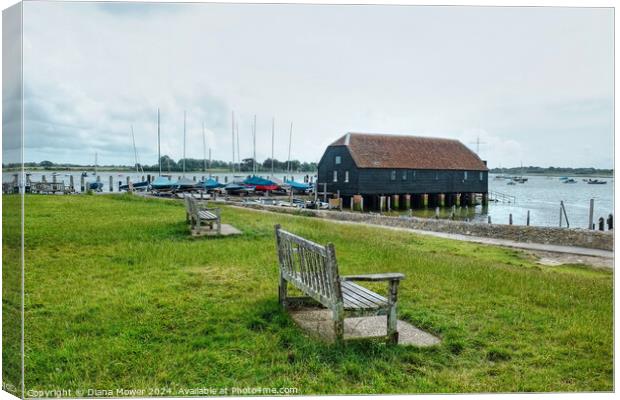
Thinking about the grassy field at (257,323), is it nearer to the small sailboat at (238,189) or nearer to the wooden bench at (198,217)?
the wooden bench at (198,217)

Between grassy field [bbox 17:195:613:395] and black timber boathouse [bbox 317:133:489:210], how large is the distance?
10634 millimetres

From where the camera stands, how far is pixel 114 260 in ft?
22.9

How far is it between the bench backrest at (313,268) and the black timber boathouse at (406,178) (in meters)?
12.1

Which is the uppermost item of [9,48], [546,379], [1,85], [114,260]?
[9,48]

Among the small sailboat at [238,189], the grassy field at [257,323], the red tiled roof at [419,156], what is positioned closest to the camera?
the grassy field at [257,323]

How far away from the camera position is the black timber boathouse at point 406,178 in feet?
64.9

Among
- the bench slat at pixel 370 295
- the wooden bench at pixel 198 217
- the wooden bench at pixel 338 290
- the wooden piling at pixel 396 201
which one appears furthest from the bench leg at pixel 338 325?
the wooden piling at pixel 396 201

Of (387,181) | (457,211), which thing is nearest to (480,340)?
(387,181)

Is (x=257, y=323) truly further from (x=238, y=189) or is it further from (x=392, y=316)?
(x=238, y=189)

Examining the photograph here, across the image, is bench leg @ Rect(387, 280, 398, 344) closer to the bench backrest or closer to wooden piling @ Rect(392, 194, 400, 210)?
the bench backrest

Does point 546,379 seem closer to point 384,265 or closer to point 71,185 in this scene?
point 384,265

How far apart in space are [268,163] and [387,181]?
54.5ft

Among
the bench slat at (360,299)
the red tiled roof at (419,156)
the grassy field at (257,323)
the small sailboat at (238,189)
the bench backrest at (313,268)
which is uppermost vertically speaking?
the red tiled roof at (419,156)

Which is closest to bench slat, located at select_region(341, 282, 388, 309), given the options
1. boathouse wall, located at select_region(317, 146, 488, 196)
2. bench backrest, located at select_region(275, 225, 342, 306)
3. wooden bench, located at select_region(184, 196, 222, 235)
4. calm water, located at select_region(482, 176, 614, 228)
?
bench backrest, located at select_region(275, 225, 342, 306)
